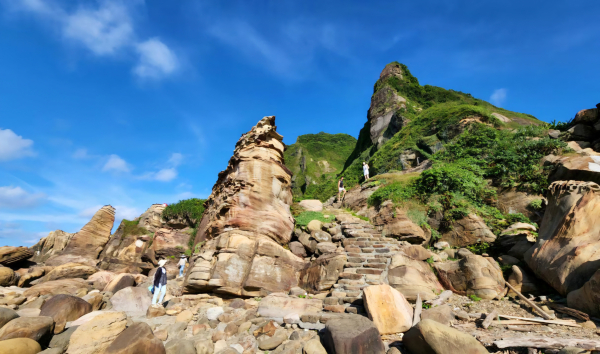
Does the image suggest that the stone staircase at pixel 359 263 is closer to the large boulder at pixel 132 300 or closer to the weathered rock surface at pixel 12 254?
the large boulder at pixel 132 300

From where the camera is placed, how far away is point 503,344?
4.39 m

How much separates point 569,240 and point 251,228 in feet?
32.4

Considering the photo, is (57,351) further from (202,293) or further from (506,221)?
(506,221)

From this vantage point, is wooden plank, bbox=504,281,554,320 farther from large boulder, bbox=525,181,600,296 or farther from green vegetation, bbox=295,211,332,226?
green vegetation, bbox=295,211,332,226

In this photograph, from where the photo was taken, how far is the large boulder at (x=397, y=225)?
10.5 m

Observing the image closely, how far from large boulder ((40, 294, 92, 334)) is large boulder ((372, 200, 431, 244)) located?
1072 cm

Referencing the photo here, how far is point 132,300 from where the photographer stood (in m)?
8.56

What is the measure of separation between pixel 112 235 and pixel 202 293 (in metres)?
14.8

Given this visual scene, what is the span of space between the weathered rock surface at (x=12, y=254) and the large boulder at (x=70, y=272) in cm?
349

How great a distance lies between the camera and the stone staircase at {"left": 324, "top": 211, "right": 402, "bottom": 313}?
7.11m

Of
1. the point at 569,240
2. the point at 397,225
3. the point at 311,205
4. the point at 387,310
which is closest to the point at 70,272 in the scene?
the point at 311,205

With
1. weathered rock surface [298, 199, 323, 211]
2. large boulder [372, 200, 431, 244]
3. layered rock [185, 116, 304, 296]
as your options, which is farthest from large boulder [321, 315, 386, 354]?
weathered rock surface [298, 199, 323, 211]

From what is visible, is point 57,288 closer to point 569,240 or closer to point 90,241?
point 90,241

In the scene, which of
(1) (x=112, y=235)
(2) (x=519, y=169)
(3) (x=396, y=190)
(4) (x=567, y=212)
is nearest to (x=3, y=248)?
(1) (x=112, y=235)
